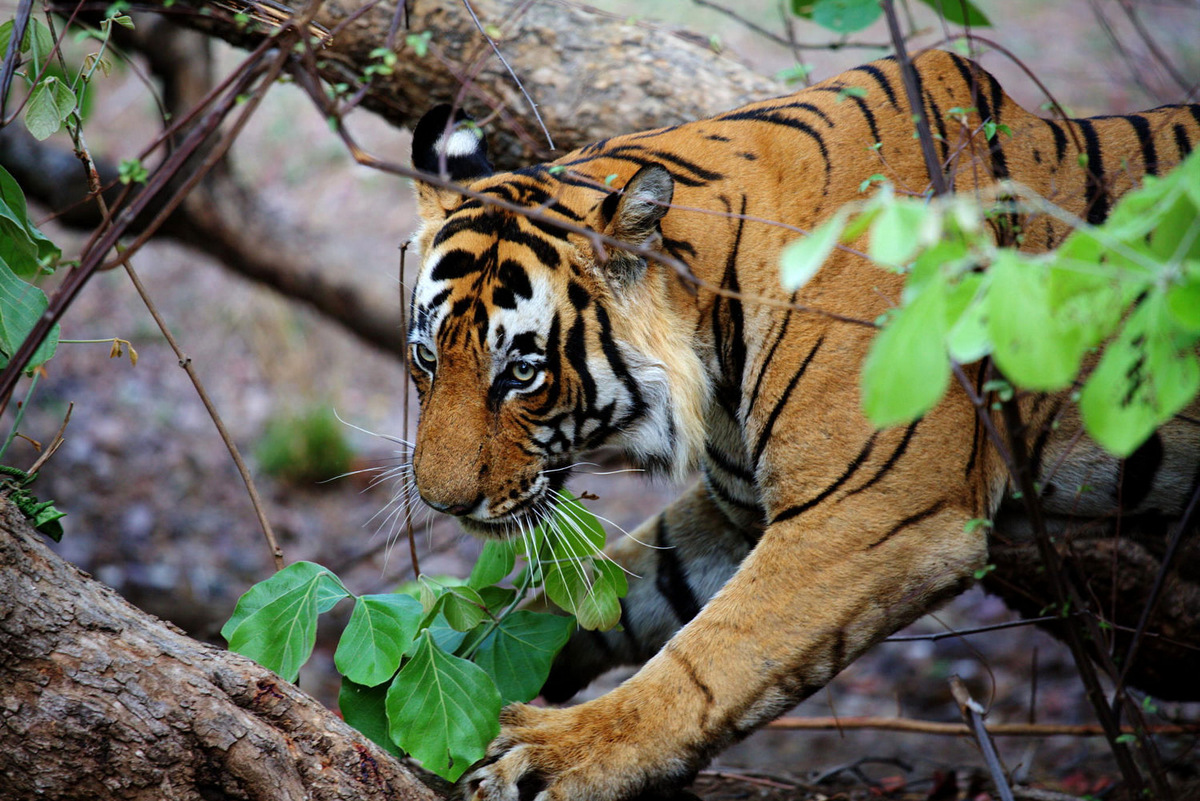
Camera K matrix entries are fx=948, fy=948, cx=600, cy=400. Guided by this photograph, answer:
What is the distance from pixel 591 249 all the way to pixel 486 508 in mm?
576

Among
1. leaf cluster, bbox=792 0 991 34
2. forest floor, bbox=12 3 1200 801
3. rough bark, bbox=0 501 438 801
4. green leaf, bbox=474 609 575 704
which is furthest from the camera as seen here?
forest floor, bbox=12 3 1200 801

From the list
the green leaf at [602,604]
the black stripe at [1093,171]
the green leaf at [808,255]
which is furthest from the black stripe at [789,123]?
the green leaf at [808,255]

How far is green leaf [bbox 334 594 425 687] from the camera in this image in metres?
1.80

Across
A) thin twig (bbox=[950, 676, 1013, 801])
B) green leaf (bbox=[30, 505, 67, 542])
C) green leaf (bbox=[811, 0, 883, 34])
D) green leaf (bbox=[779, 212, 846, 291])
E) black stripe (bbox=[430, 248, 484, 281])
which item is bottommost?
thin twig (bbox=[950, 676, 1013, 801])

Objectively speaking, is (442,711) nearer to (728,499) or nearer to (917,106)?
(728,499)

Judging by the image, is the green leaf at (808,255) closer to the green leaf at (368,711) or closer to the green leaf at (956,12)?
the green leaf at (368,711)

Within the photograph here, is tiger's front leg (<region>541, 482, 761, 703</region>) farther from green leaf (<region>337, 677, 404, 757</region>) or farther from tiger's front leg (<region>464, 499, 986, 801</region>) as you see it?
green leaf (<region>337, 677, 404, 757</region>)

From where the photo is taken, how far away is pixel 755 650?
75.1 inches

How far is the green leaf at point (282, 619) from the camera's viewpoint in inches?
69.9

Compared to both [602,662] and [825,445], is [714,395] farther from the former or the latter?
[602,662]

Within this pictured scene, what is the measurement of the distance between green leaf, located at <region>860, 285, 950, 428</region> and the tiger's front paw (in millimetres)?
1265

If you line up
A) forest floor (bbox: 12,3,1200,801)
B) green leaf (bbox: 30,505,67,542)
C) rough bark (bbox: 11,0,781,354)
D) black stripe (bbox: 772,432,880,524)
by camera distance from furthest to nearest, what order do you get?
forest floor (bbox: 12,3,1200,801), rough bark (bbox: 11,0,781,354), black stripe (bbox: 772,432,880,524), green leaf (bbox: 30,505,67,542)

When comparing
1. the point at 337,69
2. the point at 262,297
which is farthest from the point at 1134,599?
the point at 262,297

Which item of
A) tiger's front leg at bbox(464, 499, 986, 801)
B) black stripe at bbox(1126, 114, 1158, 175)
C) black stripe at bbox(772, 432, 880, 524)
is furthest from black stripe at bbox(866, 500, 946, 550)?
black stripe at bbox(1126, 114, 1158, 175)
